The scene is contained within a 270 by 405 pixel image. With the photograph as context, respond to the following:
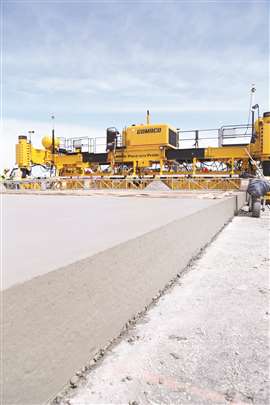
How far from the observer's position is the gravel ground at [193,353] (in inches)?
54.5

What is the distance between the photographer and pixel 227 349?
1.77m

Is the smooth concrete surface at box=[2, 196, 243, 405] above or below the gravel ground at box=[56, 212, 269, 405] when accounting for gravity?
above

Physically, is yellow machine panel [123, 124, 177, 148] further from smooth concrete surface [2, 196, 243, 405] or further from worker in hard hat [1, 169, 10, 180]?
smooth concrete surface [2, 196, 243, 405]

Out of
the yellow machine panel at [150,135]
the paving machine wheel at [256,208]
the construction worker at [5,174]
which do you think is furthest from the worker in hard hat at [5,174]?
the paving machine wheel at [256,208]

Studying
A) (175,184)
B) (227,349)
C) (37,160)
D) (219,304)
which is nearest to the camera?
(227,349)

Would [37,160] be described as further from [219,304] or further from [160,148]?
[219,304]

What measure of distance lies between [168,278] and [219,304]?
517mm

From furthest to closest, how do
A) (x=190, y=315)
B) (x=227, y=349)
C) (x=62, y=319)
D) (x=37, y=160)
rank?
(x=37, y=160) → (x=190, y=315) → (x=227, y=349) → (x=62, y=319)

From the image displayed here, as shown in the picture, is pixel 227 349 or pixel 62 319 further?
pixel 227 349

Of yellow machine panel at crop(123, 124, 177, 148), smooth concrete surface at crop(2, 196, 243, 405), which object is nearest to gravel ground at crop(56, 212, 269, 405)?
smooth concrete surface at crop(2, 196, 243, 405)

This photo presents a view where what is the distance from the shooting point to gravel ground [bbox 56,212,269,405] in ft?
4.54

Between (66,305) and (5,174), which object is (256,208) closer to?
(66,305)

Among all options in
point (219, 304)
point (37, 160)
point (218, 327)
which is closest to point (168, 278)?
point (219, 304)

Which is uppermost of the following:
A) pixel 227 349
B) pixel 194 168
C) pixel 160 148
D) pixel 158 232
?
pixel 160 148
